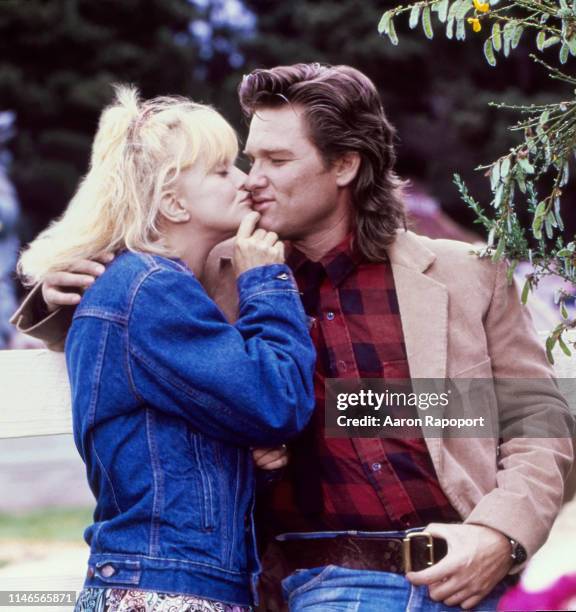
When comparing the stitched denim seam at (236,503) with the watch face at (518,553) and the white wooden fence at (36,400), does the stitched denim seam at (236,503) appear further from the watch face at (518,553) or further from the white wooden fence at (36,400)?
the watch face at (518,553)

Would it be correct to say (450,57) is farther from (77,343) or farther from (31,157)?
(77,343)

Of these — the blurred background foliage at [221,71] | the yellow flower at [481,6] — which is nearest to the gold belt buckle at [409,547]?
the yellow flower at [481,6]

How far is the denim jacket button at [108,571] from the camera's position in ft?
7.96

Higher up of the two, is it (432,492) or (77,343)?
(77,343)

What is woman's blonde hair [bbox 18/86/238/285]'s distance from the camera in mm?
2658

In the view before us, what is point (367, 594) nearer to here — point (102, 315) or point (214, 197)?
point (102, 315)

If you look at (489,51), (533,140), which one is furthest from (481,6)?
(533,140)

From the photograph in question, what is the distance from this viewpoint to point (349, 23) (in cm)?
1437

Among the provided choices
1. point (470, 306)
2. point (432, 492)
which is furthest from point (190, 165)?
point (432, 492)

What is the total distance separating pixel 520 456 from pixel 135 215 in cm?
117

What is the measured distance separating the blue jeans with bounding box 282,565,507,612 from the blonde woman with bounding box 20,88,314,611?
235 mm

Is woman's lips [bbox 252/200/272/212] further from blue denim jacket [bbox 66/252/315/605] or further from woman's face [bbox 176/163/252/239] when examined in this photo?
blue denim jacket [bbox 66/252/315/605]

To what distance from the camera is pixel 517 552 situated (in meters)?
2.67

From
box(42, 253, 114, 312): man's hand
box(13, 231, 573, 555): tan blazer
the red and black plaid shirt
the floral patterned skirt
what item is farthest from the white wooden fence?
the red and black plaid shirt
